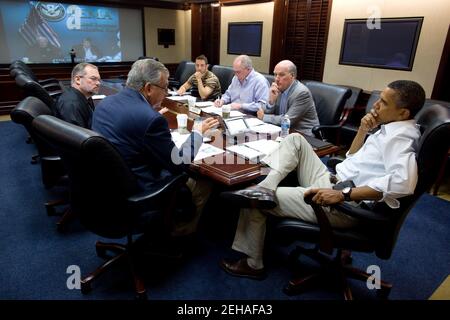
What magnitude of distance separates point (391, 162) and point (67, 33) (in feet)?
20.1

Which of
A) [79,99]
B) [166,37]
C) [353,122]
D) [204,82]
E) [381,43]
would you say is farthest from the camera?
[166,37]

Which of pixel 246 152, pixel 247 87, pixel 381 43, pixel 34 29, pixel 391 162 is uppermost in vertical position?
pixel 34 29

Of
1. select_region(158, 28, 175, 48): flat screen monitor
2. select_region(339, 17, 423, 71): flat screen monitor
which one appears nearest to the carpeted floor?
select_region(339, 17, 423, 71): flat screen monitor

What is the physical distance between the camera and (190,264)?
1.89m

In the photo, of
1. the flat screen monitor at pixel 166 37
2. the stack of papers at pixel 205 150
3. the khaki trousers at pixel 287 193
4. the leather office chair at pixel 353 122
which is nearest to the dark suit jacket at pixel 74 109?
the stack of papers at pixel 205 150

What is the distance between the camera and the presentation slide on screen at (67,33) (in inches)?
205

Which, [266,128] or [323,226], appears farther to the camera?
[266,128]

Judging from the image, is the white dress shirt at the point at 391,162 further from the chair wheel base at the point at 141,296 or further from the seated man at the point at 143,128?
the chair wheel base at the point at 141,296

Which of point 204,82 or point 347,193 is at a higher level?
point 204,82

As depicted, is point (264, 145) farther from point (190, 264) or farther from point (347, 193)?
point (190, 264)

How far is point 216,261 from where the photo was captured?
192 centimetres

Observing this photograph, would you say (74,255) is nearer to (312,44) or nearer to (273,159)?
(273,159)

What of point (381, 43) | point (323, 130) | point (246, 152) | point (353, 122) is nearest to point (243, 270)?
point (246, 152)

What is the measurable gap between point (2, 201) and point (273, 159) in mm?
2316
